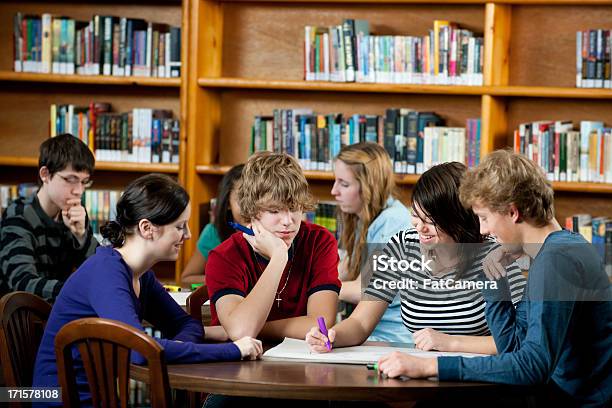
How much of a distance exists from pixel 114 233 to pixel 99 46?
8.70 ft

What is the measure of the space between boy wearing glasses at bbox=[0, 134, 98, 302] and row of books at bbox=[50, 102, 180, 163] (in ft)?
4.01

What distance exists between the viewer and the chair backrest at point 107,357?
6.58 ft

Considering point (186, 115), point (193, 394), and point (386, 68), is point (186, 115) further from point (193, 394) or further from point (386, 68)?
point (193, 394)

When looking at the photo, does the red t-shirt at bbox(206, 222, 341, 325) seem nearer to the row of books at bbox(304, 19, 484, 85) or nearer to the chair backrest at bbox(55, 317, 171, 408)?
the chair backrest at bbox(55, 317, 171, 408)

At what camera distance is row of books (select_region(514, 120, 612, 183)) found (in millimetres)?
4391

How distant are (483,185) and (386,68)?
2.53 m

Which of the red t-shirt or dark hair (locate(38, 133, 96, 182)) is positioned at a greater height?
dark hair (locate(38, 133, 96, 182))

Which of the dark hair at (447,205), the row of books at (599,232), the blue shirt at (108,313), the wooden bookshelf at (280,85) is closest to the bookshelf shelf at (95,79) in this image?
the wooden bookshelf at (280,85)

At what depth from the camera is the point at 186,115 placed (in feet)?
15.9

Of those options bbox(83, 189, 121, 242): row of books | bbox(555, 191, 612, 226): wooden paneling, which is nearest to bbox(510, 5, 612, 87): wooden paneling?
bbox(555, 191, 612, 226): wooden paneling

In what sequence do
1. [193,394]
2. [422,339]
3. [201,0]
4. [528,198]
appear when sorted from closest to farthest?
1. [528,198]
2. [422,339]
3. [193,394]
4. [201,0]

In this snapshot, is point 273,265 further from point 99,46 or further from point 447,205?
point 99,46

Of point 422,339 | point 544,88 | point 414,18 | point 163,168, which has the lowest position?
point 422,339

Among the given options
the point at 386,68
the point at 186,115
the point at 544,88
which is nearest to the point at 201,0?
the point at 186,115
